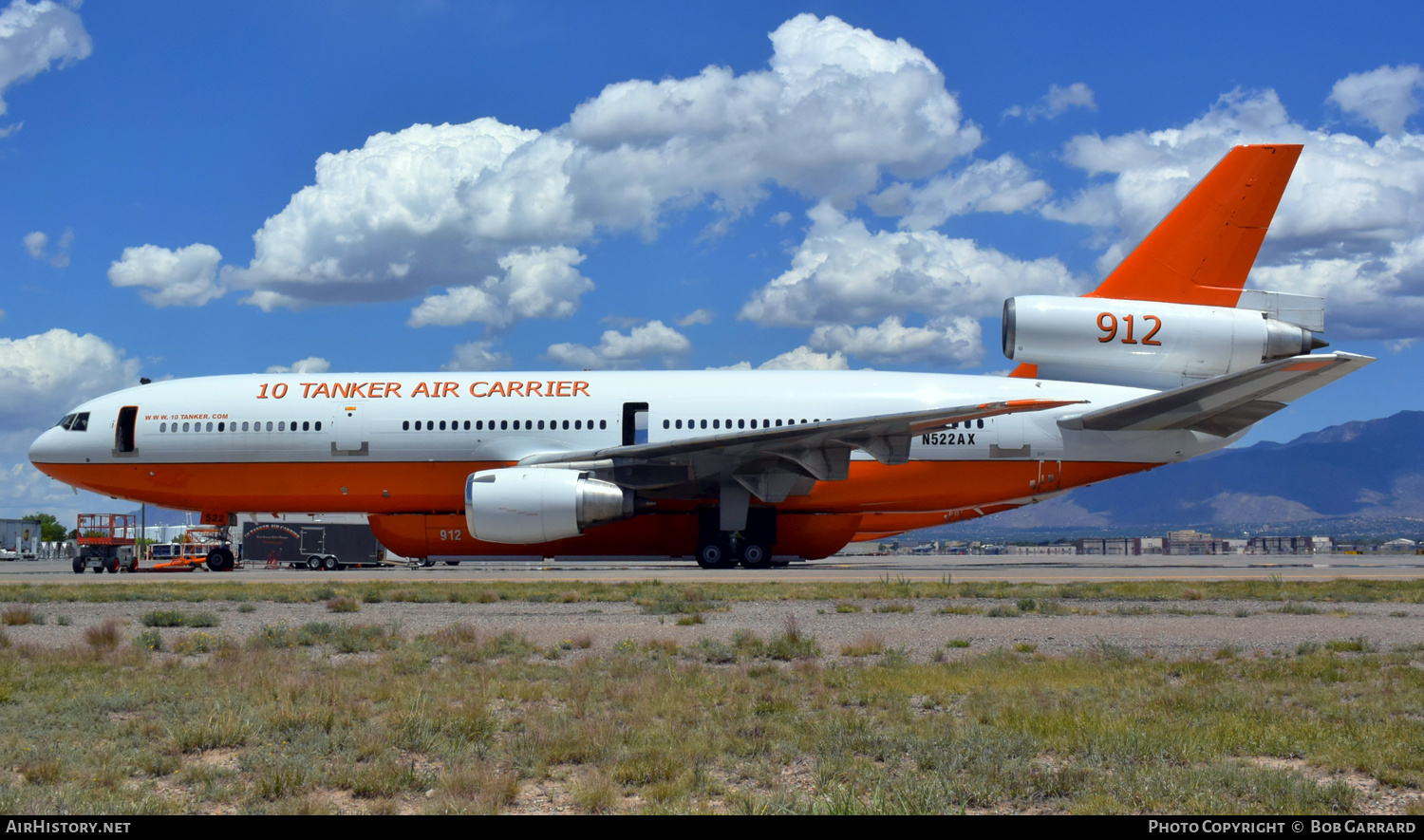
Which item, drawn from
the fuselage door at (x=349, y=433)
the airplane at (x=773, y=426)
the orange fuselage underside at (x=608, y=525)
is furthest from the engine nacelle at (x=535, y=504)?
the fuselage door at (x=349, y=433)

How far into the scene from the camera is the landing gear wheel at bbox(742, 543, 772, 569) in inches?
883

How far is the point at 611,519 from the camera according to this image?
816 inches

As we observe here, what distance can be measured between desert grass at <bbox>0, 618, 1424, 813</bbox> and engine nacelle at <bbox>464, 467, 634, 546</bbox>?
1041 cm

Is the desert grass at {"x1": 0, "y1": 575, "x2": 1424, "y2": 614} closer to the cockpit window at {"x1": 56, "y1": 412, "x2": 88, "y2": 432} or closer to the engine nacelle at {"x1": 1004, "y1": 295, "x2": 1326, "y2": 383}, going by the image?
the engine nacelle at {"x1": 1004, "y1": 295, "x2": 1326, "y2": 383}

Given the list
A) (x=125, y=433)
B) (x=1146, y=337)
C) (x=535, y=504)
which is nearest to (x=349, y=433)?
(x=125, y=433)

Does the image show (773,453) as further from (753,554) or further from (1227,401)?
(1227,401)

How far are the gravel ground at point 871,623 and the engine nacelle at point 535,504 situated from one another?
4.61 metres

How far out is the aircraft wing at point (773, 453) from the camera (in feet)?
65.1

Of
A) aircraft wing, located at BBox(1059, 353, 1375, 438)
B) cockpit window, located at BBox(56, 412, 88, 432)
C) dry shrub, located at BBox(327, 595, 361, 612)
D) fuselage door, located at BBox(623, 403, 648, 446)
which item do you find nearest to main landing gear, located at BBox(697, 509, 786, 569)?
fuselage door, located at BBox(623, 403, 648, 446)

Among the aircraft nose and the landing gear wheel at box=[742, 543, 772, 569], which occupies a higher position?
the aircraft nose

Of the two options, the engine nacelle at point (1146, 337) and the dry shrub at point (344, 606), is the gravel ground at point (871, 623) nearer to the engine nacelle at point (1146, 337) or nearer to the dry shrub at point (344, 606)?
the dry shrub at point (344, 606)

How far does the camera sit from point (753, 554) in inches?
886

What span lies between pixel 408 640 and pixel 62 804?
619cm

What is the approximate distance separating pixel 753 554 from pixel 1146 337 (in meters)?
9.32
